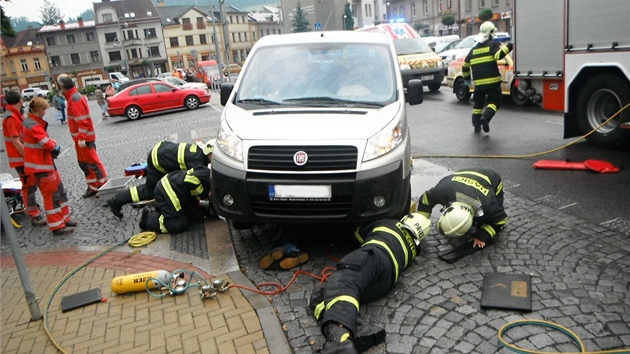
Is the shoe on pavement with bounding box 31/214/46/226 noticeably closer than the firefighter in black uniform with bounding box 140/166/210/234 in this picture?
No

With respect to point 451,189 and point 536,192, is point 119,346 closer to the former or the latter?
point 451,189

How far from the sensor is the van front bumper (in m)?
4.10

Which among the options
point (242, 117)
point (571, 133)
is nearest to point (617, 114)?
point (571, 133)

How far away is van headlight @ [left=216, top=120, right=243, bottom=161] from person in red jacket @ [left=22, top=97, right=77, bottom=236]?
2709 millimetres

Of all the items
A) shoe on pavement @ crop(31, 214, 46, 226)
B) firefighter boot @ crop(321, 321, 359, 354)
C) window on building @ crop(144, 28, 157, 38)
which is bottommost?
shoe on pavement @ crop(31, 214, 46, 226)

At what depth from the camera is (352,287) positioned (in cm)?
340

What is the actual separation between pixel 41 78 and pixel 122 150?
273 ft

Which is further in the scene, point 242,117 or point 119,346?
point 242,117

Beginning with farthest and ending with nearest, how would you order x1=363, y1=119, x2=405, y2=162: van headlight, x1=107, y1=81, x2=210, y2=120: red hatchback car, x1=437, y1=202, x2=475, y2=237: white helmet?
x1=107, y1=81, x2=210, y2=120: red hatchback car < x1=437, y1=202, x2=475, y2=237: white helmet < x1=363, y1=119, x2=405, y2=162: van headlight

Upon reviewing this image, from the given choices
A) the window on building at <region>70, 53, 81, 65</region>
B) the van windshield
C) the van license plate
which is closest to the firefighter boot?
the van license plate

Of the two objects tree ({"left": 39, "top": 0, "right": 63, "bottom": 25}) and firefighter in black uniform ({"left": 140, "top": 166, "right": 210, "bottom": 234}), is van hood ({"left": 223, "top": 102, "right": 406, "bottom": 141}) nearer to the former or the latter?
firefighter in black uniform ({"left": 140, "top": 166, "right": 210, "bottom": 234})

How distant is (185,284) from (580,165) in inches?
215

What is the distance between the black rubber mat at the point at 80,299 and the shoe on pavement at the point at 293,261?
1580 mm

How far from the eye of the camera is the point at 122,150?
12797mm
